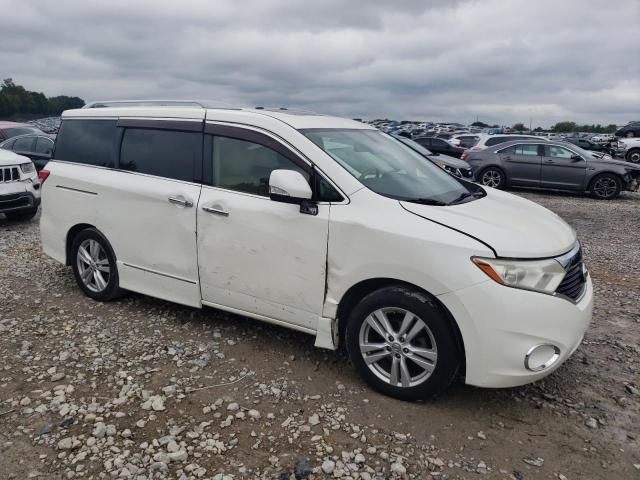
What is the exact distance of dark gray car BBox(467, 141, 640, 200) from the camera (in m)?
13.4

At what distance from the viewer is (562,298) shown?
3.01 m

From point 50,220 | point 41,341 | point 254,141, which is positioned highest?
point 254,141

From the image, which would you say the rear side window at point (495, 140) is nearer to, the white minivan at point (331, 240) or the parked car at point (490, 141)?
the parked car at point (490, 141)

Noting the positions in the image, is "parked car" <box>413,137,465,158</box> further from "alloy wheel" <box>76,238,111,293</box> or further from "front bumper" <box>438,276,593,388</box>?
"front bumper" <box>438,276,593,388</box>

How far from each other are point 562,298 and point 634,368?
1398 millimetres

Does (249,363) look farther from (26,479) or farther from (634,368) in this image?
(634,368)

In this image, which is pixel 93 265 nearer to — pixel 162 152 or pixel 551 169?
pixel 162 152

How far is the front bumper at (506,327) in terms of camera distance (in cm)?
290

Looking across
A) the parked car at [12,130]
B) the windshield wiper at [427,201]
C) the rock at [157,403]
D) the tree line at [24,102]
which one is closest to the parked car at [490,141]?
the parked car at [12,130]

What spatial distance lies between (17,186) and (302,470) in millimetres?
7744

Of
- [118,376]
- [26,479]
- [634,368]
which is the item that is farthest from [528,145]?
[26,479]

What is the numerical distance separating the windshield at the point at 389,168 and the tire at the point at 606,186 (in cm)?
1098

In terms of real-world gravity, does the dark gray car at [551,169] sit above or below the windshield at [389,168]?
below

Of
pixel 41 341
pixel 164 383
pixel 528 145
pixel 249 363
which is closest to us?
pixel 164 383
